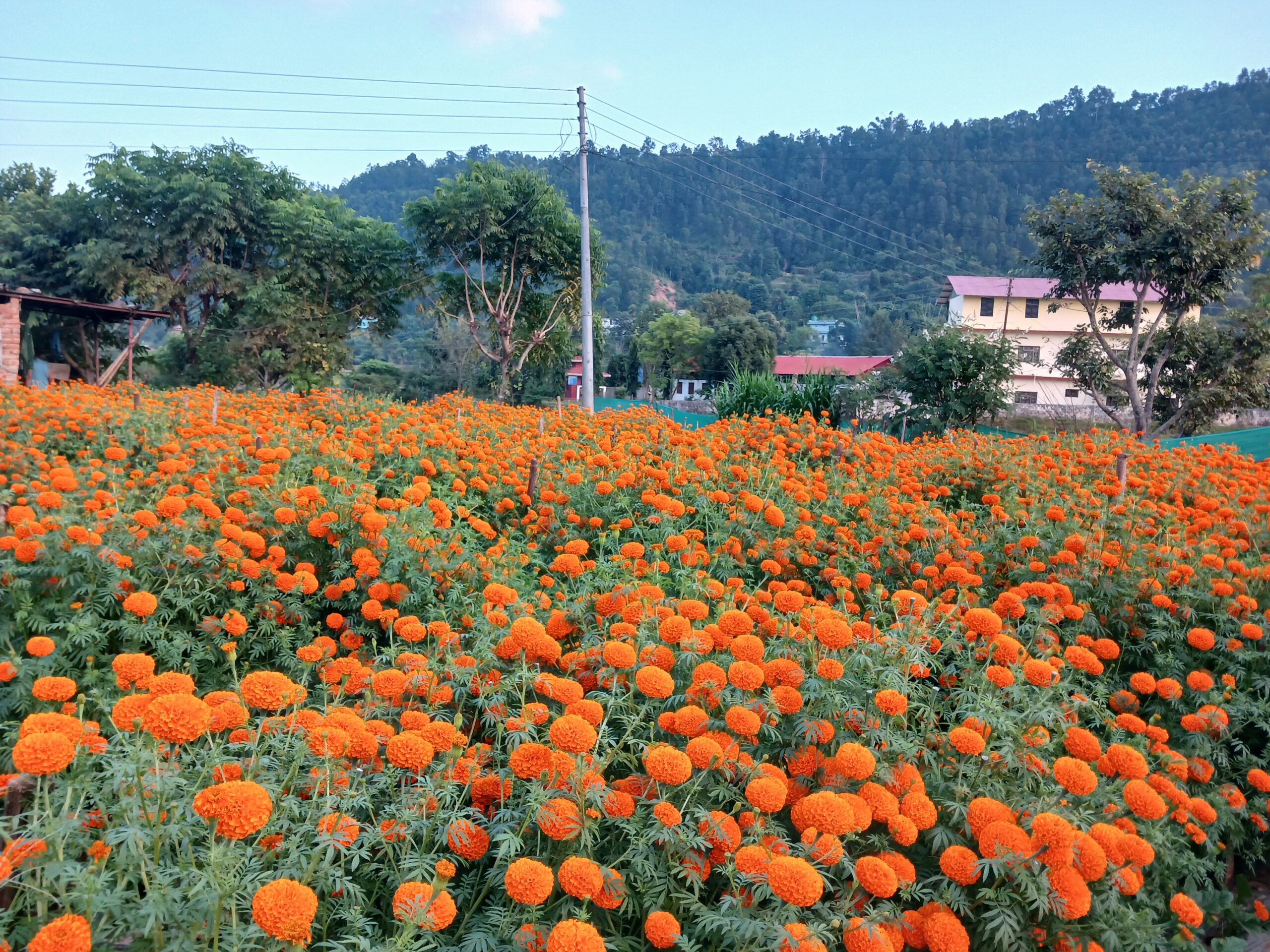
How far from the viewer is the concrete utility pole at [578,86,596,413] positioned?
1708cm

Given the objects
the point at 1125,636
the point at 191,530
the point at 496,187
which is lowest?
the point at 1125,636

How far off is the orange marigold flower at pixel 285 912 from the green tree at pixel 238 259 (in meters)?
23.9

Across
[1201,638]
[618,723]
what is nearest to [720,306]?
[1201,638]

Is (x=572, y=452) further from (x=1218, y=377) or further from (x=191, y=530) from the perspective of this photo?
(x=1218, y=377)

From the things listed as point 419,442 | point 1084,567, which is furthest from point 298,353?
point 1084,567

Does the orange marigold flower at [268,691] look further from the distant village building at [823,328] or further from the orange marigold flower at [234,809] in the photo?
the distant village building at [823,328]

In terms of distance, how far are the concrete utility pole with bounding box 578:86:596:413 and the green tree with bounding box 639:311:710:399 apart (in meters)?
31.5

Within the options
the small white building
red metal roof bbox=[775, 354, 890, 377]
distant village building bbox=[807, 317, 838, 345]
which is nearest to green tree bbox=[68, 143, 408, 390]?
red metal roof bbox=[775, 354, 890, 377]

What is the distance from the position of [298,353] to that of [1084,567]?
2366cm

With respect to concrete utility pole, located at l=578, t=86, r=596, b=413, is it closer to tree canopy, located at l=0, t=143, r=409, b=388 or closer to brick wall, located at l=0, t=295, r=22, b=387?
tree canopy, located at l=0, t=143, r=409, b=388

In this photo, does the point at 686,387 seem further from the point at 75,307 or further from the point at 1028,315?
the point at 75,307

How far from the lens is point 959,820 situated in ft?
5.99

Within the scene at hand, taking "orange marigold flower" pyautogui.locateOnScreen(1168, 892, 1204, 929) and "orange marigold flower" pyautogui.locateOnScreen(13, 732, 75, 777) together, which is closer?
"orange marigold flower" pyautogui.locateOnScreen(13, 732, 75, 777)

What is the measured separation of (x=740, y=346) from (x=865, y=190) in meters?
40.1
